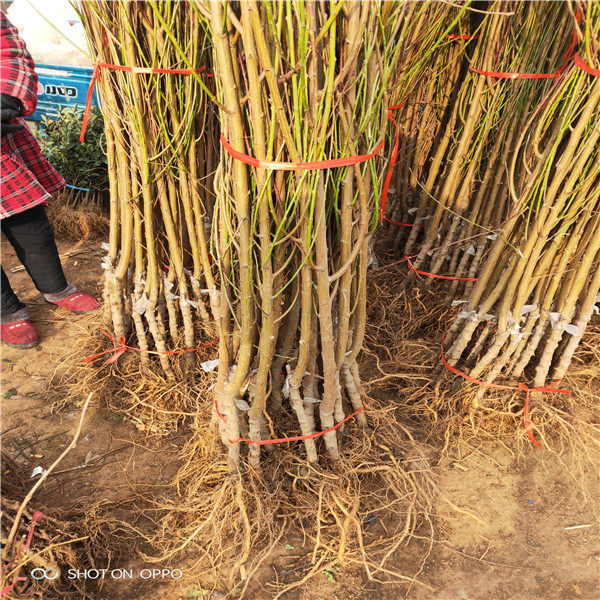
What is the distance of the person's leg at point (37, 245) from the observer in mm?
2570

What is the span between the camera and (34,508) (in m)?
1.62

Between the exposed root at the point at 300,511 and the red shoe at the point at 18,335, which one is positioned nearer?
the exposed root at the point at 300,511

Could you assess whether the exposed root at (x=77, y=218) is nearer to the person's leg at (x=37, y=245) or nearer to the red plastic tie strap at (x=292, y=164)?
the person's leg at (x=37, y=245)

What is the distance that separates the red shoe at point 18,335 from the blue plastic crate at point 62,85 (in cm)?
251

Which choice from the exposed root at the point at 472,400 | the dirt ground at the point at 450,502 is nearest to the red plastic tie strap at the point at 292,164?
the exposed root at the point at 472,400

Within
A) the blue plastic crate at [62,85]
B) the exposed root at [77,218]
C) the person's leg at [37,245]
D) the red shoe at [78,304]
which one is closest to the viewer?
the person's leg at [37,245]

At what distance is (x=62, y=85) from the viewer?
4266 millimetres

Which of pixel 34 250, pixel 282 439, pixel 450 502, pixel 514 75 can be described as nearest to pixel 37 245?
pixel 34 250

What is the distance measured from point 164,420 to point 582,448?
6.20ft

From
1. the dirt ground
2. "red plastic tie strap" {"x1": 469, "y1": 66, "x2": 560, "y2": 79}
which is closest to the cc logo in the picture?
the dirt ground

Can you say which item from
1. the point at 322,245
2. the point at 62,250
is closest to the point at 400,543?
the point at 322,245

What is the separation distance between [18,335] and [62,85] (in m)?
2.83

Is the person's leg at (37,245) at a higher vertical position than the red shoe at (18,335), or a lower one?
higher

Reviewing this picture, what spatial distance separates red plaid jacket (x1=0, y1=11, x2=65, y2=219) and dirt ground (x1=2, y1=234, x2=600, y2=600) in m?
0.86
